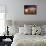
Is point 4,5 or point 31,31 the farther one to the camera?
point 4,5

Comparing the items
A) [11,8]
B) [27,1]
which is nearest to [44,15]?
[27,1]

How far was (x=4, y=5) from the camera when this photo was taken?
5375 millimetres

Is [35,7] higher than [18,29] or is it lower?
higher

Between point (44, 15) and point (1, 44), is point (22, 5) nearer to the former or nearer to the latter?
point (44, 15)

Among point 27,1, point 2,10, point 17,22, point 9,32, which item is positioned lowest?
point 9,32

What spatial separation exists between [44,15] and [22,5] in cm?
99

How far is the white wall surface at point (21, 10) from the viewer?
538 centimetres

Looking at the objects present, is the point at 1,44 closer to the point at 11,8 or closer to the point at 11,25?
the point at 11,25

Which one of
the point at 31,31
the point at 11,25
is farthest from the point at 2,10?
the point at 31,31

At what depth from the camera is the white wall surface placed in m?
5.38

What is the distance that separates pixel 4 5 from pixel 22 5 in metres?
0.74

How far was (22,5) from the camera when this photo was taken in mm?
5402

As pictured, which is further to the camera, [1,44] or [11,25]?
[11,25]

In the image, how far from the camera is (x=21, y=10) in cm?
541
